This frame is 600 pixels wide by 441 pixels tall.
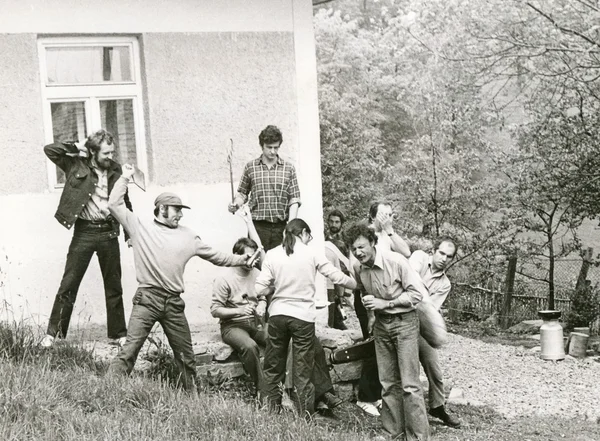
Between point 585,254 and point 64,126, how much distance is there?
8.65m

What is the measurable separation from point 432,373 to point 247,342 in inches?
65.2

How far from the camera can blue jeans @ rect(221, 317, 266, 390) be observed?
7988mm

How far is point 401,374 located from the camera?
712 centimetres

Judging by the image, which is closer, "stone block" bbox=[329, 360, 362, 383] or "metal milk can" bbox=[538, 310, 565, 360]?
"stone block" bbox=[329, 360, 362, 383]

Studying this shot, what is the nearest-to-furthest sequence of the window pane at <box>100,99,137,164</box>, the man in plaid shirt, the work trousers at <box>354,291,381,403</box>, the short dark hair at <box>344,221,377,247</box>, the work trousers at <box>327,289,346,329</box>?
the short dark hair at <box>344,221,377,247</box> < the work trousers at <box>354,291,381,403</box> < the man in plaid shirt < the window pane at <box>100,99,137,164</box> < the work trousers at <box>327,289,346,329</box>

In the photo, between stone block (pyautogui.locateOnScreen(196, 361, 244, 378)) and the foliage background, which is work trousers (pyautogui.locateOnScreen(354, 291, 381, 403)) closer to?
stone block (pyautogui.locateOnScreen(196, 361, 244, 378))

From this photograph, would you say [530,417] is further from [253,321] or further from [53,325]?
[53,325]

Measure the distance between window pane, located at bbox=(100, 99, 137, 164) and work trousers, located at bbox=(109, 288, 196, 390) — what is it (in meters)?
2.44

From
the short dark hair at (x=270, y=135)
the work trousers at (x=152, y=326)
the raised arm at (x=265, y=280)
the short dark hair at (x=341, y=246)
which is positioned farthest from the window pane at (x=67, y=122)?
the short dark hair at (x=341, y=246)

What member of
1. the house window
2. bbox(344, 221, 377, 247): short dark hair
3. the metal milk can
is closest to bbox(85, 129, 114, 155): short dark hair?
the house window

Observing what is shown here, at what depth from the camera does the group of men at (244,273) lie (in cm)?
711

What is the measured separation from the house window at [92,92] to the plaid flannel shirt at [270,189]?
4.44 feet

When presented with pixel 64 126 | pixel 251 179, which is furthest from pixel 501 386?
pixel 64 126

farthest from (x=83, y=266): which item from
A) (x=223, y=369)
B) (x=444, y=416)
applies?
(x=444, y=416)
